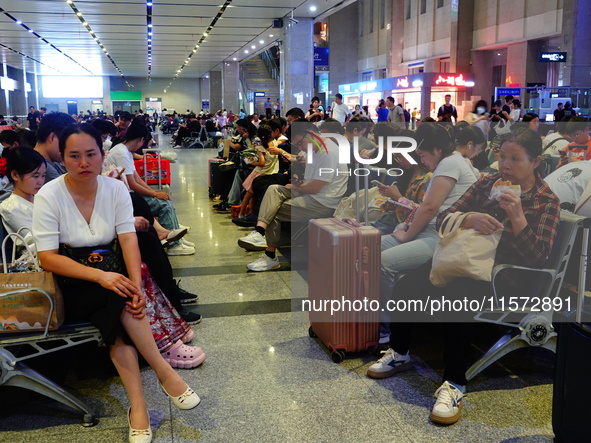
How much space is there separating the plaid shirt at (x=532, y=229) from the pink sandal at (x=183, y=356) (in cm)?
174

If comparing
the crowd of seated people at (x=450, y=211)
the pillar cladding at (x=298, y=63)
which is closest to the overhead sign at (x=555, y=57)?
the pillar cladding at (x=298, y=63)

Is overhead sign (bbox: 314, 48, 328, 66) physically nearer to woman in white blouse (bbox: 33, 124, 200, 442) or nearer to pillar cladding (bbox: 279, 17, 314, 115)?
pillar cladding (bbox: 279, 17, 314, 115)

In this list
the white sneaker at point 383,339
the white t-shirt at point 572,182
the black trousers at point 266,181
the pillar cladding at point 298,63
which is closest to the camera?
the white sneaker at point 383,339

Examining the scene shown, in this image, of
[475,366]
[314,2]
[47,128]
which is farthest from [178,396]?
[314,2]

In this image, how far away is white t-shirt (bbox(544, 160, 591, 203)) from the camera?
412 cm

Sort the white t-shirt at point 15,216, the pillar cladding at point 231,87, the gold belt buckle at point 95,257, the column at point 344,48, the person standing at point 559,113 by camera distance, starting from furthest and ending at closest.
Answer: the column at point 344,48 < the pillar cladding at point 231,87 < the person standing at point 559,113 < the white t-shirt at point 15,216 < the gold belt buckle at point 95,257

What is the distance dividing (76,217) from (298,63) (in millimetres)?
13705

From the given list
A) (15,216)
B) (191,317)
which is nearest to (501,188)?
(191,317)

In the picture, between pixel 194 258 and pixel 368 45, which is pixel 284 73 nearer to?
pixel 194 258

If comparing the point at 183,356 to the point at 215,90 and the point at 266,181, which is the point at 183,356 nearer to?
the point at 266,181

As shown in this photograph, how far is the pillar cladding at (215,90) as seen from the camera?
3881cm

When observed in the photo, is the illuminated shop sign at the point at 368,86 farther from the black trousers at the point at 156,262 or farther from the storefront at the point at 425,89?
the black trousers at the point at 156,262

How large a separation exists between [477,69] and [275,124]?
20815 millimetres

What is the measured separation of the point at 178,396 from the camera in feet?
9.45
